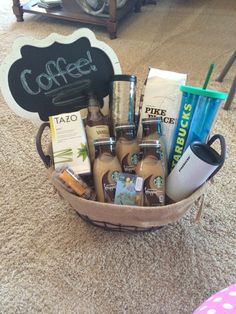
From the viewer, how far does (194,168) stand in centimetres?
61

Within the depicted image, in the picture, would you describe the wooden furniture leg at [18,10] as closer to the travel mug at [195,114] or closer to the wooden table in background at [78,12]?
the wooden table in background at [78,12]

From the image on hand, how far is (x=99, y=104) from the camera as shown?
0.76 metres

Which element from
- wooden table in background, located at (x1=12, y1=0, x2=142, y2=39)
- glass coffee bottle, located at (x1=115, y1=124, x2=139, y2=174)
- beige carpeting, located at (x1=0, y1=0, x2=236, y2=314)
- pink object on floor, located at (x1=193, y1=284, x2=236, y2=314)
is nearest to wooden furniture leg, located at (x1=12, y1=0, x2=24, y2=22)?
wooden table in background, located at (x1=12, y1=0, x2=142, y2=39)

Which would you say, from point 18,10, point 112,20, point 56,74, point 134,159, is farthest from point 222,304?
point 18,10

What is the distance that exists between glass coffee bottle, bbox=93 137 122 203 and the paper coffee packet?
122mm

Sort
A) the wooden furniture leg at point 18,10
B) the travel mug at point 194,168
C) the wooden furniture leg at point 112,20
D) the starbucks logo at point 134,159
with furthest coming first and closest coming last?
the wooden furniture leg at point 18,10 < the wooden furniture leg at point 112,20 < the starbucks logo at point 134,159 < the travel mug at point 194,168

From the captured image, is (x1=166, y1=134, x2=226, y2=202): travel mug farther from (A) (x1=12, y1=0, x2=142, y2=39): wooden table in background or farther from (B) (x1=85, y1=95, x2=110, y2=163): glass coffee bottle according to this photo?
(A) (x1=12, y1=0, x2=142, y2=39): wooden table in background

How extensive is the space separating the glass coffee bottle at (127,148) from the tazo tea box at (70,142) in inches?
2.9

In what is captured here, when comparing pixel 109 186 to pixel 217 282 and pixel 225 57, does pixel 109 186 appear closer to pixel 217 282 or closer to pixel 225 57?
pixel 217 282

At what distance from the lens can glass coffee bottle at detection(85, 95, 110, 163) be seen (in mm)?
712

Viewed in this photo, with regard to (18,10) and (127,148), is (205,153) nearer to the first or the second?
(127,148)

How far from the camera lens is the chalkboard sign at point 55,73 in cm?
69

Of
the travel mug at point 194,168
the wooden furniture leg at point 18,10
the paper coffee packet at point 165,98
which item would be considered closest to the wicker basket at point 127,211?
the travel mug at point 194,168

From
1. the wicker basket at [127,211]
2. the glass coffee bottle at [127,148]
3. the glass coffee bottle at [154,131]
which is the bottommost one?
the wicker basket at [127,211]
